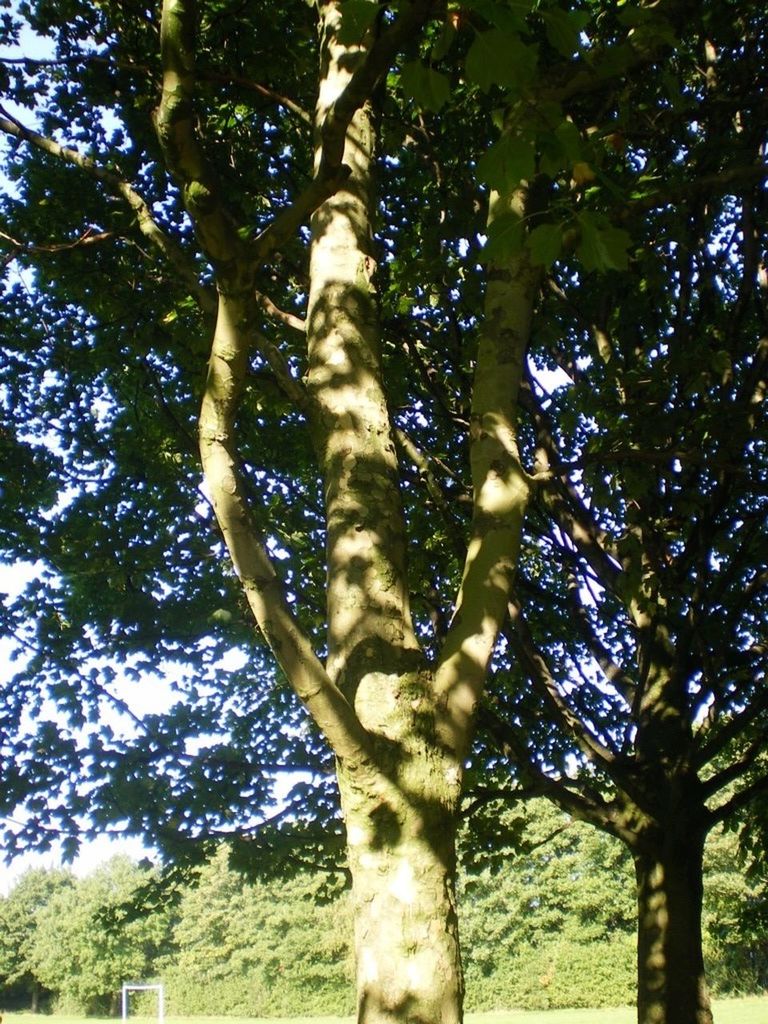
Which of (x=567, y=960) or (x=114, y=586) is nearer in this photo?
(x=114, y=586)

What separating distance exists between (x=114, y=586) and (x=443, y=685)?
6.31 meters

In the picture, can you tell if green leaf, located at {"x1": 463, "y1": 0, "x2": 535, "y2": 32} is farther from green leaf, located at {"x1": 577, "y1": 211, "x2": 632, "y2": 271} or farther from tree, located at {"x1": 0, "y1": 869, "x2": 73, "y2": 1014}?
tree, located at {"x1": 0, "y1": 869, "x2": 73, "y2": 1014}

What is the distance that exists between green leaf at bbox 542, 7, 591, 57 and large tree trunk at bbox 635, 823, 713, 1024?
6.09 m

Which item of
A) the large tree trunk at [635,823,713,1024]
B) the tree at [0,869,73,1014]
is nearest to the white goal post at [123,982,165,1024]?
the tree at [0,869,73,1014]

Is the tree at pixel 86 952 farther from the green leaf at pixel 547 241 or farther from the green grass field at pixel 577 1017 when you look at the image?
the green leaf at pixel 547 241

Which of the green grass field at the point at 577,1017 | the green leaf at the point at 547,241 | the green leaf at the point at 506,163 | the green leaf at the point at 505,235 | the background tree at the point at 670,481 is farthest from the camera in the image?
the green grass field at the point at 577,1017

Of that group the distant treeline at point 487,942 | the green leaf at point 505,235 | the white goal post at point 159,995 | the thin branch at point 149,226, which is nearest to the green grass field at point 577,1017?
the white goal post at point 159,995

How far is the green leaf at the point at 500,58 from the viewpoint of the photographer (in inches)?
81.6

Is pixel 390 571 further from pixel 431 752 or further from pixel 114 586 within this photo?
pixel 114 586

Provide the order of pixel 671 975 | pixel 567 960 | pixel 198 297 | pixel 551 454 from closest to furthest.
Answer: pixel 198 297 < pixel 671 975 < pixel 551 454 < pixel 567 960

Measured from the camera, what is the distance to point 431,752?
9.37 feet

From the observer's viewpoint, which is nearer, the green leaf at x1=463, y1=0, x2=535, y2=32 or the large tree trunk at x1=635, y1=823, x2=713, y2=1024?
the green leaf at x1=463, y1=0, x2=535, y2=32

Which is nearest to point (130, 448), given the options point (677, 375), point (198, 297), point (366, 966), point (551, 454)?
point (551, 454)

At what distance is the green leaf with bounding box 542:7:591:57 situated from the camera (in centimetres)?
217
